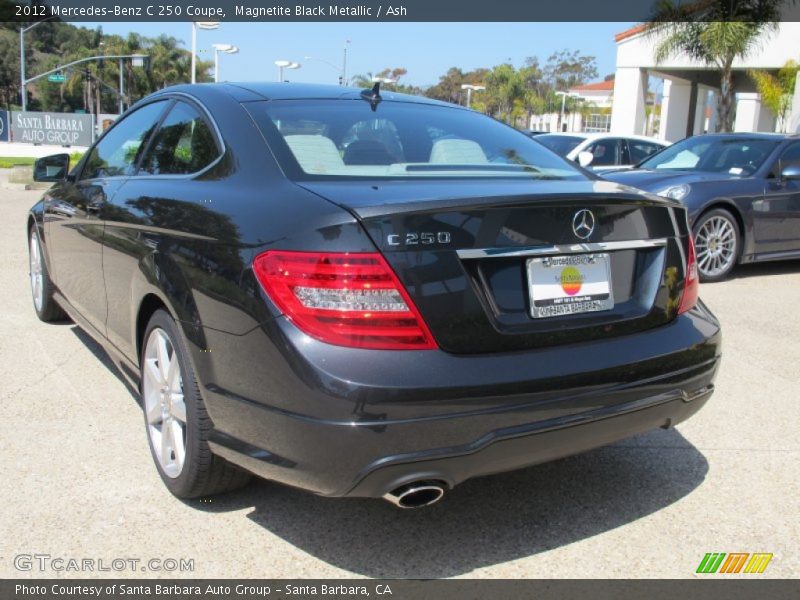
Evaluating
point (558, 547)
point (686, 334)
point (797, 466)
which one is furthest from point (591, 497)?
point (797, 466)

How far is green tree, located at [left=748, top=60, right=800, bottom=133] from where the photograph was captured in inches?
936

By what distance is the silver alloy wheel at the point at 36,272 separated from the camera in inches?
208

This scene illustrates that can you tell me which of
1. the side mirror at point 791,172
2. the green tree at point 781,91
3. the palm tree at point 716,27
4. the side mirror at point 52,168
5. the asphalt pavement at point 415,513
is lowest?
the asphalt pavement at point 415,513

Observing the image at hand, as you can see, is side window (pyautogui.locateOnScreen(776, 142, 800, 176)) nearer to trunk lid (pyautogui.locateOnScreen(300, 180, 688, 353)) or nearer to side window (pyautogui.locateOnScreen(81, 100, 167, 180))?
trunk lid (pyautogui.locateOnScreen(300, 180, 688, 353))

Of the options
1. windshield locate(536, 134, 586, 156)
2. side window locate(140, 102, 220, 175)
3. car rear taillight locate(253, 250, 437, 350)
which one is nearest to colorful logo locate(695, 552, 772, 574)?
car rear taillight locate(253, 250, 437, 350)

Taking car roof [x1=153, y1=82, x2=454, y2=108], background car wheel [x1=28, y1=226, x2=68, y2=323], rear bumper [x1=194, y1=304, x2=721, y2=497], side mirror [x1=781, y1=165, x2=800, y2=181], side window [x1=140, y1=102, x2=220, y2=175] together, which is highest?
car roof [x1=153, y1=82, x2=454, y2=108]

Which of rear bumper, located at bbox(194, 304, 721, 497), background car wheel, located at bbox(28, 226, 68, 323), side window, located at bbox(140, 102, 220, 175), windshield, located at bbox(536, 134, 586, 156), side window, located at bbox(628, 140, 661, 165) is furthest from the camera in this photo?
windshield, located at bbox(536, 134, 586, 156)

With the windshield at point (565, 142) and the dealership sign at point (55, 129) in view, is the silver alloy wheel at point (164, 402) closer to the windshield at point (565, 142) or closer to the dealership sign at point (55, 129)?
the windshield at point (565, 142)

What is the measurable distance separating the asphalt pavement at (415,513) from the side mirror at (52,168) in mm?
1392

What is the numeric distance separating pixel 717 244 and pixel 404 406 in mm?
6413

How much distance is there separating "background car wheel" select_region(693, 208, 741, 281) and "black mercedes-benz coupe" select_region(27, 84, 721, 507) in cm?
489

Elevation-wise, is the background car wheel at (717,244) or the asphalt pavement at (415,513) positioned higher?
the background car wheel at (717,244)

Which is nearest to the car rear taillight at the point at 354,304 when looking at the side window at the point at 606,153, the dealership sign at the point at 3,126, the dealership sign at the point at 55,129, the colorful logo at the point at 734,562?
the colorful logo at the point at 734,562

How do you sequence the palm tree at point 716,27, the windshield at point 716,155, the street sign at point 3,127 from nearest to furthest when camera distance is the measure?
1. the windshield at point 716,155
2. the palm tree at point 716,27
3. the street sign at point 3,127
